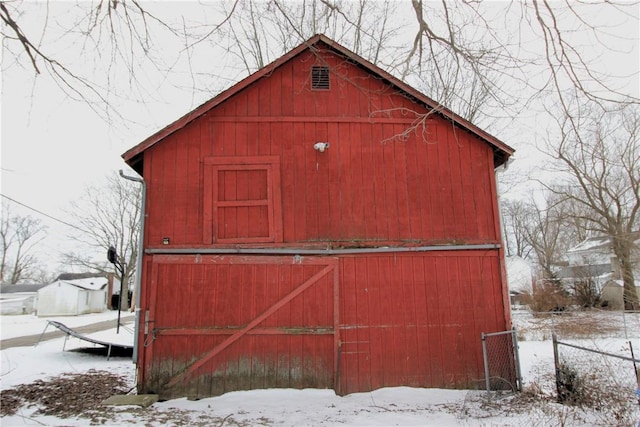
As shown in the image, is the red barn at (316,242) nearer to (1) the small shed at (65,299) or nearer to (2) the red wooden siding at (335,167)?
(2) the red wooden siding at (335,167)

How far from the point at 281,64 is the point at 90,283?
110ft

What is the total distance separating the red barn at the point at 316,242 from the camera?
721 cm

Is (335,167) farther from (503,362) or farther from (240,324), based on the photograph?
(503,362)

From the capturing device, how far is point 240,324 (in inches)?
285

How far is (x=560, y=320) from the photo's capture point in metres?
16.0

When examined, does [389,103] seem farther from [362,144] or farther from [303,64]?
[303,64]

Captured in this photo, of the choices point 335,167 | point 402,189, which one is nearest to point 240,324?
point 335,167

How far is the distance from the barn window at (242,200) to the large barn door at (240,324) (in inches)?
17.4

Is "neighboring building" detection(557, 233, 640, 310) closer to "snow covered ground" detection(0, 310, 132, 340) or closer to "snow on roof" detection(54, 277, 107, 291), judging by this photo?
"snow covered ground" detection(0, 310, 132, 340)

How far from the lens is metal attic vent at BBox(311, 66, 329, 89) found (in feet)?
26.9

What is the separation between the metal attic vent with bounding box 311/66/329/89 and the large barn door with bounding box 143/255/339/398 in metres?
3.41

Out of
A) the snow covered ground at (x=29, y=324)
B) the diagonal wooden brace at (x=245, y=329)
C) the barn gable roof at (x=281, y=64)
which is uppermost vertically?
the barn gable roof at (x=281, y=64)

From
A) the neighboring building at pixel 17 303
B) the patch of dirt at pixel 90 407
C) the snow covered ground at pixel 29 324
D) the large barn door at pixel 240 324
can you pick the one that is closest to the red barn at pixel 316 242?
the large barn door at pixel 240 324

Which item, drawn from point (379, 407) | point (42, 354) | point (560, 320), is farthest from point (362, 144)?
point (560, 320)
